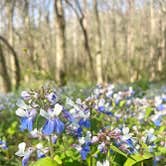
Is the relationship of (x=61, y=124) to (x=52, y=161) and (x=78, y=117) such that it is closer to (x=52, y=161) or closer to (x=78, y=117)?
(x=52, y=161)

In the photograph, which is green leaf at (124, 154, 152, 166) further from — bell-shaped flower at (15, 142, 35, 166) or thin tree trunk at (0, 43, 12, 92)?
thin tree trunk at (0, 43, 12, 92)

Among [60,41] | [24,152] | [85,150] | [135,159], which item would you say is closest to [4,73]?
[60,41]

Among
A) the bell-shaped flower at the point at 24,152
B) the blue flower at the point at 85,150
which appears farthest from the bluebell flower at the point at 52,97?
the blue flower at the point at 85,150

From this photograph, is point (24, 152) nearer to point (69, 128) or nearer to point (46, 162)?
point (46, 162)

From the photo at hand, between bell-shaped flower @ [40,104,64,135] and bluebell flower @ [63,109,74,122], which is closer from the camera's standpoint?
bell-shaped flower @ [40,104,64,135]

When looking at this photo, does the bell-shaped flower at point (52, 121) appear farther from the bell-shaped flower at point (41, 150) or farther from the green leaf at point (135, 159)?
the green leaf at point (135, 159)

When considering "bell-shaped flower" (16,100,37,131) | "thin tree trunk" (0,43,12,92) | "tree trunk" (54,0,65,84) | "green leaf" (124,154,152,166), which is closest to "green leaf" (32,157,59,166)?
"bell-shaped flower" (16,100,37,131)

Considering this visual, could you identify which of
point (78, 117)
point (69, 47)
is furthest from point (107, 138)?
point (69, 47)

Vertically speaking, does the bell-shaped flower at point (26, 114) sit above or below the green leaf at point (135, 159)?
above
